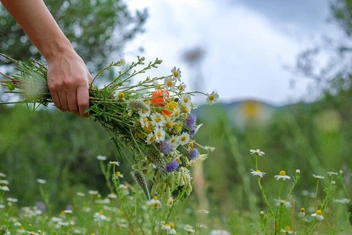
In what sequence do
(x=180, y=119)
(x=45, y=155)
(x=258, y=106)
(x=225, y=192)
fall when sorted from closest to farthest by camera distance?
(x=258, y=106), (x=225, y=192), (x=180, y=119), (x=45, y=155)

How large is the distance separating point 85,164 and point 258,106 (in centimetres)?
848

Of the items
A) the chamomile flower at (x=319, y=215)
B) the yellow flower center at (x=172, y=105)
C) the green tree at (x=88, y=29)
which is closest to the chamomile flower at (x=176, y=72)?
the yellow flower center at (x=172, y=105)

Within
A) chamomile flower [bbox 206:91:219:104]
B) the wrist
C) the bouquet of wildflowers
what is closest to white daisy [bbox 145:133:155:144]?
the bouquet of wildflowers

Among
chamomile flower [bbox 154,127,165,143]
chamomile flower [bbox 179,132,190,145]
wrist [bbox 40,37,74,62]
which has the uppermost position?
wrist [bbox 40,37,74,62]

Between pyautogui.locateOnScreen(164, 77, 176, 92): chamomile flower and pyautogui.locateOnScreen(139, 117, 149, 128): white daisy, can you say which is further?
pyautogui.locateOnScreen(164, 77, 176, 92): chamomile flower

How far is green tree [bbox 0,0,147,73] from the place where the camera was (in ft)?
22.5

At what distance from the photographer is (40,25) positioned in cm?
218

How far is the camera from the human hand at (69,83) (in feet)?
6.66

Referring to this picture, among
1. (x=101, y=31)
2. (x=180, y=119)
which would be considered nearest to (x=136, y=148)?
(x=180, y=119)

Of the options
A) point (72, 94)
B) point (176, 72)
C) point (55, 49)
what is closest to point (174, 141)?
point (176, 72)

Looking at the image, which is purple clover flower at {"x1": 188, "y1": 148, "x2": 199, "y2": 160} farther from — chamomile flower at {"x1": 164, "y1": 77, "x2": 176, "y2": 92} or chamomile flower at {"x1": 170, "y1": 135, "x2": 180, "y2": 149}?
chamomile flower at {"x1": 164, "y1": 77, "x2": 176, "y2": 92}

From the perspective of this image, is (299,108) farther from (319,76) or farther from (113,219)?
(113,219)

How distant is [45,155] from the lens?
8.29 meters

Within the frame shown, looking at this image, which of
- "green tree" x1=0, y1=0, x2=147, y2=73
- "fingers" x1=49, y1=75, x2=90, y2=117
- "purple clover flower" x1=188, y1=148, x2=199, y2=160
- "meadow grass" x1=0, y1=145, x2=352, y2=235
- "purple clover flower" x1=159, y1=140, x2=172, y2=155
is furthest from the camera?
"green tree" x1=0, y1=0, x2=147, y2=73
